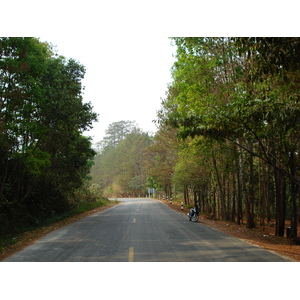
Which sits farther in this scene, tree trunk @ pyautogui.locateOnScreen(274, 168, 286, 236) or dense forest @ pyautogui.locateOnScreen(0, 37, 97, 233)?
tree trunk @ pyautogui.locateOnScreen(274, 168, 286, 236)

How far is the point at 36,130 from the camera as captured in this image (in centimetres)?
1521

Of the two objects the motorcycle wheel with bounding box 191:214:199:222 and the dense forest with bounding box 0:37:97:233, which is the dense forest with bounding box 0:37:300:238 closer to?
the dense forest with bounding box 0:37:97:233

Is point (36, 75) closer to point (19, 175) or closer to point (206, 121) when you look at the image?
point (19, 175)

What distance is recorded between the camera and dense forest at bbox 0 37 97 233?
14.1 meters

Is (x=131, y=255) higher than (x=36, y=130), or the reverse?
(x=36, y=130)

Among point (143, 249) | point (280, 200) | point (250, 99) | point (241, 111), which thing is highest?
point (250, 99)

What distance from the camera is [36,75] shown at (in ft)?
50.0

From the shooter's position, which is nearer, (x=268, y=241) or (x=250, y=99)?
(x=250, y=99)

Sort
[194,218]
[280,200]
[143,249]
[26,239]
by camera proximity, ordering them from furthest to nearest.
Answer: [194,218] < [280,200] < [26,239] < [143,249]

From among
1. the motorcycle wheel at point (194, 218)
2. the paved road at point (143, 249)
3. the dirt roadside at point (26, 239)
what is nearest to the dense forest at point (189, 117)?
the dirt roadside at point (26, 239)

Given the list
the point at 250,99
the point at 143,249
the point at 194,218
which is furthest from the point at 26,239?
the point at 250,99

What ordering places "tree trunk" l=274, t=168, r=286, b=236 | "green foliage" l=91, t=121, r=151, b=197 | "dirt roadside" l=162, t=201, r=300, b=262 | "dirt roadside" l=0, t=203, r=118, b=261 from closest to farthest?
"dirt roadside" l=162, t=201, r=300, b=262 → "dirt roadside" l=0, t=203, r=118, b=261 → "tree trunk" l=274, t=168, r=286, b=236 → "green foliage" l=91, t=121, r=151, b=197

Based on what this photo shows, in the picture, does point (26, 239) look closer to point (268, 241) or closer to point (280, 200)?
point (268, 241)

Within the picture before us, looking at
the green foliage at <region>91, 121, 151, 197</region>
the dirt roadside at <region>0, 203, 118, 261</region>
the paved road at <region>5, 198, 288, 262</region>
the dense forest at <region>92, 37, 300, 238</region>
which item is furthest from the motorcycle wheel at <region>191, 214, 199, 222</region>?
the green foliage at <region>91, 121, 151, 197</region>
